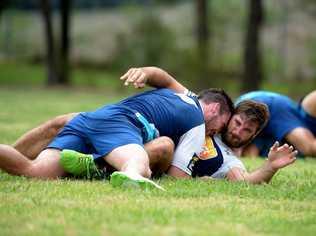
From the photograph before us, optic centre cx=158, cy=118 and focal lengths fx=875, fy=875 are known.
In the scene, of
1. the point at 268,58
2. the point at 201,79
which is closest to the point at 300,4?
the point at 268,58

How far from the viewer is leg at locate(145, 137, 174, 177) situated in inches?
241

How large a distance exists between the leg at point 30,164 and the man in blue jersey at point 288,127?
11.5 ft

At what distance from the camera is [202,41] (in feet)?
81.1

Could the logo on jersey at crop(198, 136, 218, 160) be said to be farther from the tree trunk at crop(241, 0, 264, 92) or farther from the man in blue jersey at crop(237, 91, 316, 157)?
the tree trunk at crop(241, 0, 264, 92)

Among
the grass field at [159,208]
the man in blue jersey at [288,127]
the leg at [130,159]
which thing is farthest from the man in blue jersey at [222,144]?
the man in blue jersey at [288,127]

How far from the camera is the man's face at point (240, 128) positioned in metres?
6.54

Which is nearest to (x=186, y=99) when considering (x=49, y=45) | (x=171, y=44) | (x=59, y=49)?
(x=171, y=44)

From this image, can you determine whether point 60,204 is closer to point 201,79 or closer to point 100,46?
point 201,79

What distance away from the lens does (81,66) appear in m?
31.1

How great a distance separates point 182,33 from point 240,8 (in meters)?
2.32

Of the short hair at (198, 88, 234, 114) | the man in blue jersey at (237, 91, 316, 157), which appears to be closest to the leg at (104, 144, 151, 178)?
the short hair at (198, 88, 234, 114)

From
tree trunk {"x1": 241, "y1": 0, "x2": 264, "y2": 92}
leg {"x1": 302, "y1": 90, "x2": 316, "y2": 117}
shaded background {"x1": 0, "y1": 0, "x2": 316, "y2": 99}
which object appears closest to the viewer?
leg {"x1": 302, "y1": 90, "x2": 316, "y2": 117}

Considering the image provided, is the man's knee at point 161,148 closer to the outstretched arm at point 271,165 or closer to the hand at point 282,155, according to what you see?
the outstretched arm at point 271,165

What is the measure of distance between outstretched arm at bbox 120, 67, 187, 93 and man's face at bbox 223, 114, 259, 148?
52 centimetres
